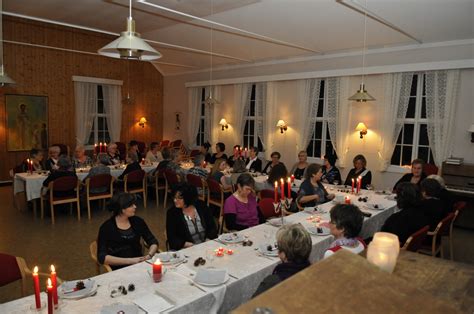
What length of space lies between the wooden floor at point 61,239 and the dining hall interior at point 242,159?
4 cm

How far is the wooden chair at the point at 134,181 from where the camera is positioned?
25.7ft

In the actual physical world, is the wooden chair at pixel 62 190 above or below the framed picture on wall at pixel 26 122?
below

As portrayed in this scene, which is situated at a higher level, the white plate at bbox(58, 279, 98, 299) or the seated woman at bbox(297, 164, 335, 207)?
the seated woman at bbox(297, 164, 335, 207)

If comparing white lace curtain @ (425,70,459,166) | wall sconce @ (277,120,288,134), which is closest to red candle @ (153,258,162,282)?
white lace curtain @ (425,70,459,166)

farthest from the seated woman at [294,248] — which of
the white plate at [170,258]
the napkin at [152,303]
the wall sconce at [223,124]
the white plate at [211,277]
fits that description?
the wall sconce at [223,124]

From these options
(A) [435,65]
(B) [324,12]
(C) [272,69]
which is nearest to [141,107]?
(C) [272,69]

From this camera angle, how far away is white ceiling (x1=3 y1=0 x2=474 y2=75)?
6504 mm

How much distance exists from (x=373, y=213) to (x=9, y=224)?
647 cm

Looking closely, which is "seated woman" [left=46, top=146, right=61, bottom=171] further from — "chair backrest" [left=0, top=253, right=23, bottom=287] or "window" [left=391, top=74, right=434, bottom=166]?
"window" [left=391, top=74, right=434, bottom=166]

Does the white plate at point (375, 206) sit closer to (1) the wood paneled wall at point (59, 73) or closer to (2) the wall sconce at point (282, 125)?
(2) the wall sconce at point (282, 125)

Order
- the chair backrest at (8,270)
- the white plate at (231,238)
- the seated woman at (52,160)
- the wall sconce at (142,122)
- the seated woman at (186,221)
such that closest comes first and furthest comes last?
the chair backrest at (8,270)
the white plate at (231,238)
the seated woman at (186,221)
the seated woman at (52,160)
the wall sconce at (142,122)

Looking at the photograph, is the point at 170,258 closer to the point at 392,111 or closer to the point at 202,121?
the point at 392,111

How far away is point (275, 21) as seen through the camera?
7.88 metres

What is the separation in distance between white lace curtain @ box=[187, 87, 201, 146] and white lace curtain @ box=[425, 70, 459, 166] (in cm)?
773
